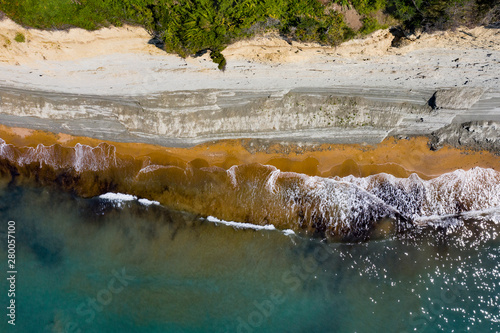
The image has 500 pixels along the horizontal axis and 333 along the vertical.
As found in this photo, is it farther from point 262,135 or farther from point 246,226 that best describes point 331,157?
point 246,226

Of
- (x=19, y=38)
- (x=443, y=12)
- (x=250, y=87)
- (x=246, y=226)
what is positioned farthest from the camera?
(x=246, y=226)

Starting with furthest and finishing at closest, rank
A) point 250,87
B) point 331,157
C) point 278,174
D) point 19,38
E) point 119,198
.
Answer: point 119,198 → point 278,174 → point 331,157 → point 250,87 → point 19,38

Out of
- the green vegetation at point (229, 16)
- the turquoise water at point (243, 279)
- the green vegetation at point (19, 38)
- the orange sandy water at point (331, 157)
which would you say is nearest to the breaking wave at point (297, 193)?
the orange sandy water at point (331, 157)

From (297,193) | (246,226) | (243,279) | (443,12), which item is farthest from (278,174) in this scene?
(443,12)

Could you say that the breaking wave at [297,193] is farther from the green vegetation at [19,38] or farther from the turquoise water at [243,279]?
the green vegetation at [19,38]

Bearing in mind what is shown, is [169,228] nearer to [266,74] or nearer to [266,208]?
[266,208]

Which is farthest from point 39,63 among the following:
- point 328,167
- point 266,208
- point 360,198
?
point 360,198
